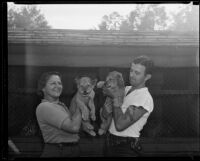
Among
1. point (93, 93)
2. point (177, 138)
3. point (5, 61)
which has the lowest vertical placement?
point (177, 138)

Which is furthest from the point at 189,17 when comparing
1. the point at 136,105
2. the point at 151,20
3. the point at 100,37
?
the point at 136,105

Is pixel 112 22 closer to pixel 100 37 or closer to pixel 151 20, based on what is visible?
pixel 100 37

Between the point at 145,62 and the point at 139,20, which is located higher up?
the point at 139,20

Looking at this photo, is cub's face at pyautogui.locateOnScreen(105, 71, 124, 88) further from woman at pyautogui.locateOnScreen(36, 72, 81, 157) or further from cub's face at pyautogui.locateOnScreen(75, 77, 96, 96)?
woman at pyautogui.locateOnScreen(36, 72, 81, 157)

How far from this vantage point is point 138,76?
150 inches

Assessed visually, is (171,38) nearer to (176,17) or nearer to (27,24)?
(176,17)

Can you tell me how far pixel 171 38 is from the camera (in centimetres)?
386

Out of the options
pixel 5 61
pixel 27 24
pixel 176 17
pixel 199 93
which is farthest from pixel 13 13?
pixel 199 93

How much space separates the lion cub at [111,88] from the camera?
3.76 metres

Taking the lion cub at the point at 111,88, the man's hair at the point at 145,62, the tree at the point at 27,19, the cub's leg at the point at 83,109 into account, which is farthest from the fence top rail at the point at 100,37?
the cub's leg at the point at 83,109

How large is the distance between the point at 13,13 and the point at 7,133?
134 cm

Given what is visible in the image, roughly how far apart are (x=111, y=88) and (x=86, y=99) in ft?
1.02

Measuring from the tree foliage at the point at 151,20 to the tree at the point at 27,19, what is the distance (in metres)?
0.68

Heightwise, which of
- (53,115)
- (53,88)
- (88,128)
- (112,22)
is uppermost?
(112,22)
